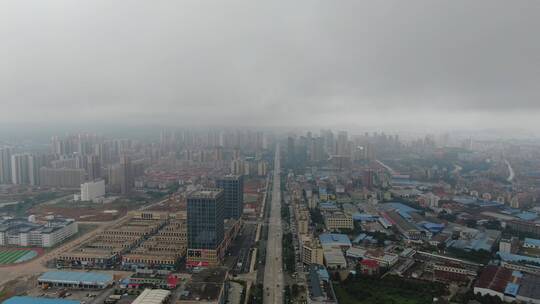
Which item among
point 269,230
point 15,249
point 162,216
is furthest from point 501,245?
point 15,249

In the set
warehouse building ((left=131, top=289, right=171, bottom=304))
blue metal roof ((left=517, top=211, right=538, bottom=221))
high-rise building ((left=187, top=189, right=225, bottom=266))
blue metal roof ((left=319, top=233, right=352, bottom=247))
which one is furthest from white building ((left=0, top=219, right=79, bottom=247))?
blue metal roof ((left=517, top=211, right=538, bottom=221))

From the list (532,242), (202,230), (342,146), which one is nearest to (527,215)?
(532,242)

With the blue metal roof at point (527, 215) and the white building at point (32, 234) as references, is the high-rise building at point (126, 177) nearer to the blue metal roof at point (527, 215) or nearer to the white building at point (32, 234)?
the white building at point (32, 234)

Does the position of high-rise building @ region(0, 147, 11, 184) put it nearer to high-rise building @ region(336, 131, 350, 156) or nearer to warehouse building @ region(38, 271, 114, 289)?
warehouse building @ region(38, 271, 114, 289)

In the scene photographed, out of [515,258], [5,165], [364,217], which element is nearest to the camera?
[515,258]

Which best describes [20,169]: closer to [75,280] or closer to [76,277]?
[76,277]

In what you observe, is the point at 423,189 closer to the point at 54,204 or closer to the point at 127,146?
the point at 54,204
